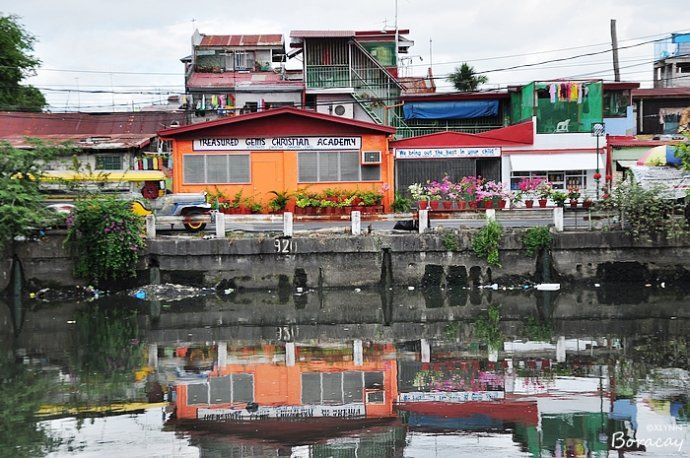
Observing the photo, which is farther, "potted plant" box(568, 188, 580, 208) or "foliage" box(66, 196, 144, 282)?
"potted plant" box(568, 188, 580, 208)

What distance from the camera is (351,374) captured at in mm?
14938

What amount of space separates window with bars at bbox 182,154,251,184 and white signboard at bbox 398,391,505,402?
17031mm

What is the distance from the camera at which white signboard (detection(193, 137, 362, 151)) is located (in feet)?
96.5

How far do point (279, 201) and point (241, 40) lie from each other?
20.8m

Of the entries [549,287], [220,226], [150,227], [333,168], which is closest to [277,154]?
[333,168]

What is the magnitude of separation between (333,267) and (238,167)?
6939 millimetres

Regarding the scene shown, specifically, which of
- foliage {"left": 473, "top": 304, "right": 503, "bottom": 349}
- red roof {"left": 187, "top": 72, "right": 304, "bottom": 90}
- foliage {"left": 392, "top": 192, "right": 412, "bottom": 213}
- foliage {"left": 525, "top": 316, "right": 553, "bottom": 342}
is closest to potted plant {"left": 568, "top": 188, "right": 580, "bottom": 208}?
foliage {"left": 473, "top": 304, "right": 503, "bottom": 349}

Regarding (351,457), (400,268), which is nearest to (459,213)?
(400,268)

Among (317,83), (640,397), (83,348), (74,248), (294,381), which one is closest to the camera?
(640,397)

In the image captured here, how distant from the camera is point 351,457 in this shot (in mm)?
10516

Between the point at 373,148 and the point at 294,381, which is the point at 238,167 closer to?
the point at 373,148

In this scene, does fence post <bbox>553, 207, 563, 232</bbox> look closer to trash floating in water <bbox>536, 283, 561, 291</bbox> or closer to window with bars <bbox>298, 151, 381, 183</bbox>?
trash floating in water <bbox>536, 283, 561, 291</bbox>

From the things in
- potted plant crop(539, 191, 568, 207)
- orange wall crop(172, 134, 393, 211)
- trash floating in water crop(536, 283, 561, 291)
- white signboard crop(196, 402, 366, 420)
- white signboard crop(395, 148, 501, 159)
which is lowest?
white signboard crop(196, 402, 366, 420)

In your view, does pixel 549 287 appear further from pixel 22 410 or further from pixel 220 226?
pixel 22 410
